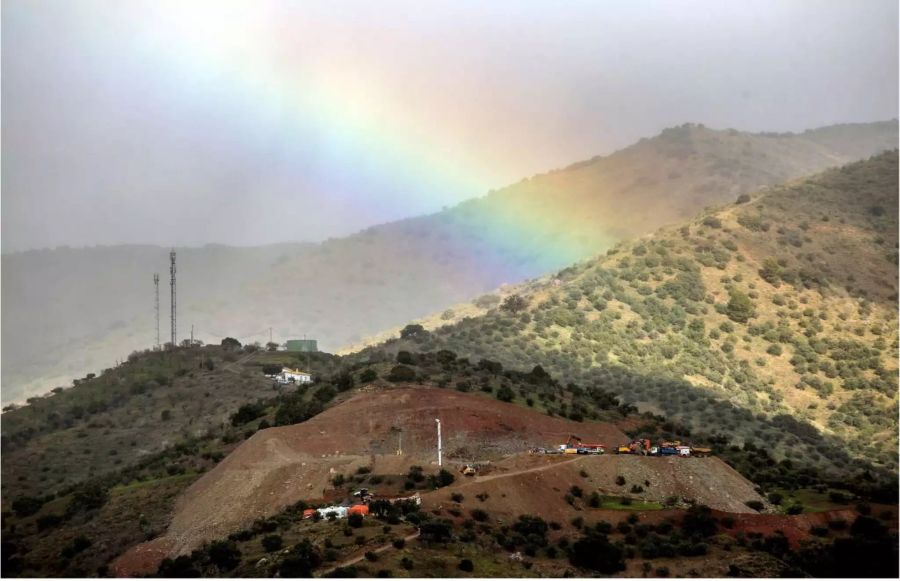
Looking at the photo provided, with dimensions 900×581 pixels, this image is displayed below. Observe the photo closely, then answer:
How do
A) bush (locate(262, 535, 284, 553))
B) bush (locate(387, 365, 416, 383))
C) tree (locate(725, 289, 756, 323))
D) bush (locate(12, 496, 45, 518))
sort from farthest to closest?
tree (locate(725, 289, 756, 323)) → bush (locate(387, 365, 416, 383)) → bush (locate(12, 496, 45, 518)) → bush (locate(262, 535, 284, 553))

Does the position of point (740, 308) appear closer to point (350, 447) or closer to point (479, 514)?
point (350, 447)

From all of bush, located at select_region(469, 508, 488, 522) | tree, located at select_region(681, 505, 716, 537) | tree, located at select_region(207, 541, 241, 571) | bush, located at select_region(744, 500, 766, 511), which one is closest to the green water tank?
bush, located at select_region(744, 500, 766, 511)

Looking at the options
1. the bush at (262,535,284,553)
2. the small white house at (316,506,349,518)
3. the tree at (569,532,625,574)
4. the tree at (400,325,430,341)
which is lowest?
the tree at (569,532,625,574)

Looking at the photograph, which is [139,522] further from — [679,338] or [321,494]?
[679,338]

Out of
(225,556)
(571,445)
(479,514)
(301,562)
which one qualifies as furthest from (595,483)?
(225,556)

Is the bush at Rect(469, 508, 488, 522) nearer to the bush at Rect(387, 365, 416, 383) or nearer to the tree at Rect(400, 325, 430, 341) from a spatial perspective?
the bush at Rect(387, 365, 416, 383)

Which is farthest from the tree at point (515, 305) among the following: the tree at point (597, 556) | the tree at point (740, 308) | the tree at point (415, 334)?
the tree at point (597, 556)

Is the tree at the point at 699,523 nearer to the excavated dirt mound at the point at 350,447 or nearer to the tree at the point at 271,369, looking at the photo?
the excavated dirt mound at the point at 350,447
